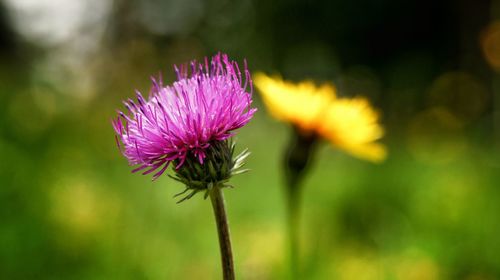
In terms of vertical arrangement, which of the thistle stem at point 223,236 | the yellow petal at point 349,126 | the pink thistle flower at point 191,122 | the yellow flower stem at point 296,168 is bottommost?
the thistle stem at point 223,236

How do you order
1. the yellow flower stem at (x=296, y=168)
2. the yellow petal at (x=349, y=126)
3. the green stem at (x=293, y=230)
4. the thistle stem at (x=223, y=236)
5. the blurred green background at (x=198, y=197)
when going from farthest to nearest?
the blurred green background at (x=198, y=197) → the yellow petal at (x=349, y=126) → the yellow flower stem at (x=296, y=168) → the green stem at (x=293, y=230) → the thistle stem at (x=223, y=236)

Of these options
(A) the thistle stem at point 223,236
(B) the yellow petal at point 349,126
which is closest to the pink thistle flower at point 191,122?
(A) the thistle stem at point 223,236

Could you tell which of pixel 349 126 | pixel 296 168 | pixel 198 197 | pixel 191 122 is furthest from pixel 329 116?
pixel 198 197

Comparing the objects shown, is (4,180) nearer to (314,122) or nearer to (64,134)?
(64,134)

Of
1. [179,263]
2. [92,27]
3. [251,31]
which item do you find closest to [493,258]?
[179,263]

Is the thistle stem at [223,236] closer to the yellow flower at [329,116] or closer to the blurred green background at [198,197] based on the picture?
the yellow flower at [329,116]

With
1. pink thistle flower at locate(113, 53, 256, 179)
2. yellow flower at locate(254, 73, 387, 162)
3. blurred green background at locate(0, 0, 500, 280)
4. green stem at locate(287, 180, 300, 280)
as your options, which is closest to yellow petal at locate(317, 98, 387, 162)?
yellow flower at locate(254, 73, 387, 162)

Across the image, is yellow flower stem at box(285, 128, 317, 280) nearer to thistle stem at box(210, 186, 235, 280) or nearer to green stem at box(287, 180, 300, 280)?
green stem at box(287, 180, 300, 280)
